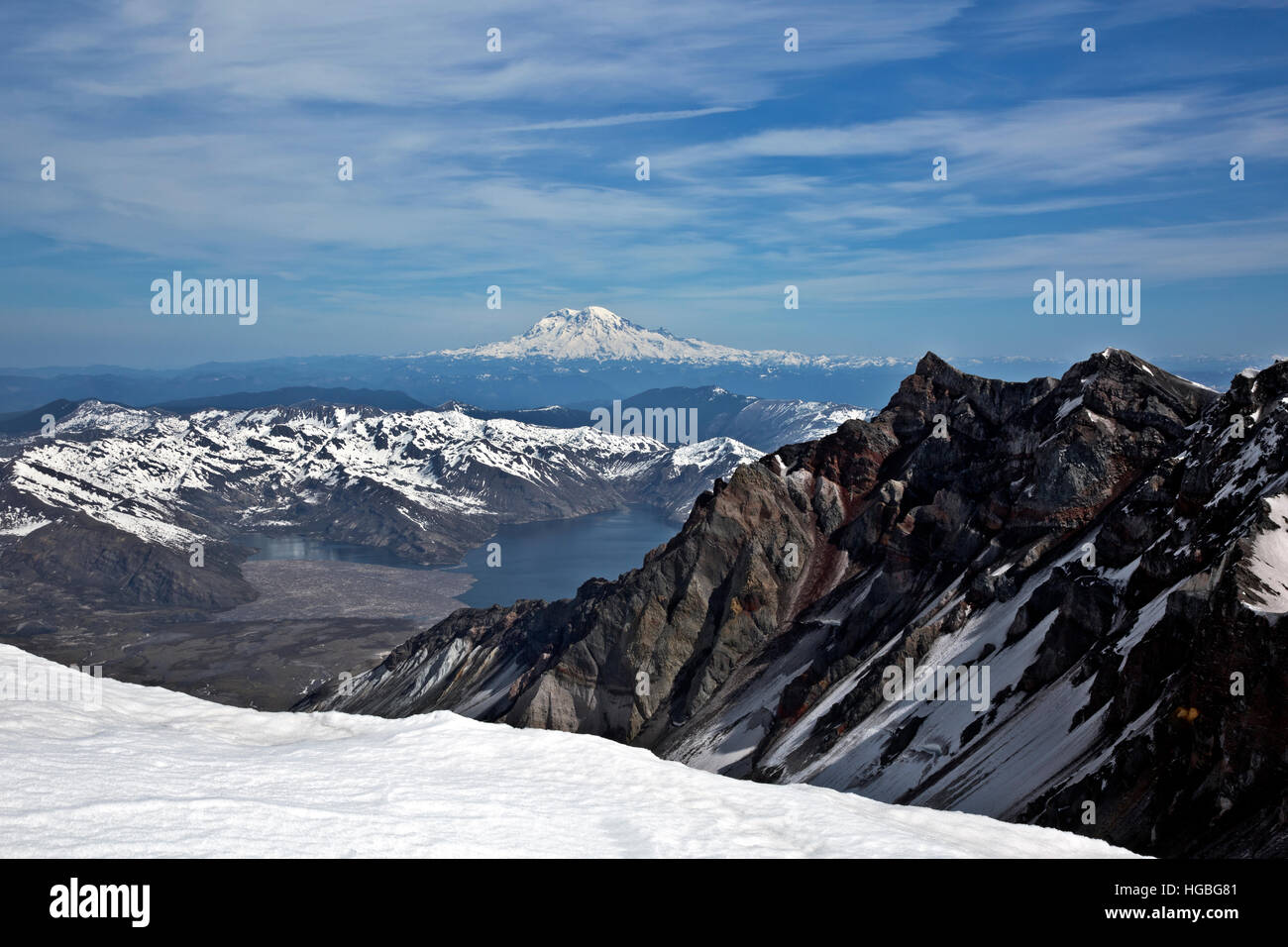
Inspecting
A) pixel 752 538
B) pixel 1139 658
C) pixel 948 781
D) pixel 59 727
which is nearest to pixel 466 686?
pixel 752 538

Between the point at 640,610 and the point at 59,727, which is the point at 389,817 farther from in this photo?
the point at 640,610

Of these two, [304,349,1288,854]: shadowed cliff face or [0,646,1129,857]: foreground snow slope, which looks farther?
[304,349,1288,854]: shadowed cliff face

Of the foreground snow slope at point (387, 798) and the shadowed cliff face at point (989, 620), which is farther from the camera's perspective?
the shadowed cliff face at point (989, 620)

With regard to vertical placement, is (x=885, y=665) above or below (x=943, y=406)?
below
